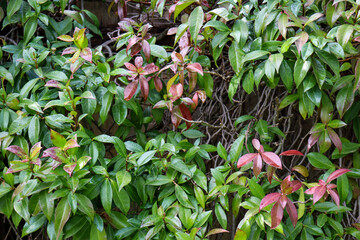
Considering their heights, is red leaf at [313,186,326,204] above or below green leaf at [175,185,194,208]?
above

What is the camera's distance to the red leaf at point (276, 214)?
112 centimetres

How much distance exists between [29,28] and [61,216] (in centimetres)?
80

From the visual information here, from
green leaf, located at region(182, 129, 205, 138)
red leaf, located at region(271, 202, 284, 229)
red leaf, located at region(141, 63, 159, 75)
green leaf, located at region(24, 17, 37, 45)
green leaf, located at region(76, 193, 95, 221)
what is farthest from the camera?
green leaf, located at region(24, 17, 37, 45)

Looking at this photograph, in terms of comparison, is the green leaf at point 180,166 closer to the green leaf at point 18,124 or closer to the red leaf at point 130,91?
the red leaf at point 130,91

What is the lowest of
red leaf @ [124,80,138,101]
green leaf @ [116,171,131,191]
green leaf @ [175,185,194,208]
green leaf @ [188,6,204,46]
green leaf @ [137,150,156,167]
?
green leaf @ [175,185,194,208]

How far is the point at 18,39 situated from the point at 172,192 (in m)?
0.97

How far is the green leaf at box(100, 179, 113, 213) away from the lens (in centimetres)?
126

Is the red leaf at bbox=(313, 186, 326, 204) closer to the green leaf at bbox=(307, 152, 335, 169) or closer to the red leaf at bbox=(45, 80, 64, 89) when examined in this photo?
the green leaf at bbox=(307, 152, 335, 169)

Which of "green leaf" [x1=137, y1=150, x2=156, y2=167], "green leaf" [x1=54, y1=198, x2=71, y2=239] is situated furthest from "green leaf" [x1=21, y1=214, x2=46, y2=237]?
"green leaf" [x1=137, y1=150, x2=156, y2=167]

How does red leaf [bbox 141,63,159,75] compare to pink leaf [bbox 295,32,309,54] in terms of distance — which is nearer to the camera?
pink leaf [bbox 295,32,309,54]

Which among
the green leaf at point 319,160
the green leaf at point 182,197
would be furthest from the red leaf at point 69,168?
the green leaf at point 319,160

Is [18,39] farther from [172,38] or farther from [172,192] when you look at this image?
[172,192]

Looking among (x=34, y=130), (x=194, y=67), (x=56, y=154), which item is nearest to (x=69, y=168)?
(x=56, y=154)

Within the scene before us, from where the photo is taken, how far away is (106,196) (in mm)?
1264
